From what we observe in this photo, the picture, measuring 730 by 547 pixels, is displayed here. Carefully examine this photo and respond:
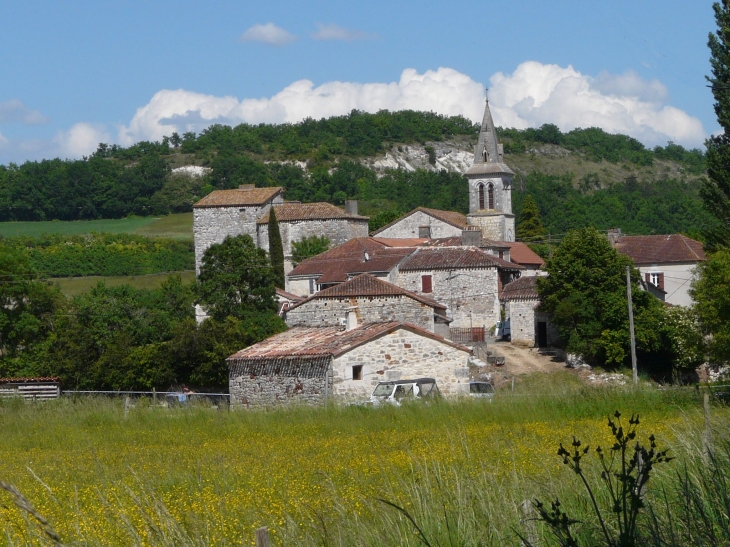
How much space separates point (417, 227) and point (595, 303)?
25.0 metres

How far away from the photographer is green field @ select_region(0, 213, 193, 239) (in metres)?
89.0

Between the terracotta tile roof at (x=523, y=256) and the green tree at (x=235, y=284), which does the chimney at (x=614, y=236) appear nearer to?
the terracotta tile roof at (x=523, y=256)

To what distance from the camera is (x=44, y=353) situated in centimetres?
3534

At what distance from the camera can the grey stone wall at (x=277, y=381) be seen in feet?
79.7

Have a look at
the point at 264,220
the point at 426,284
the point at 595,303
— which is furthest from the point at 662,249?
the point at 264,220

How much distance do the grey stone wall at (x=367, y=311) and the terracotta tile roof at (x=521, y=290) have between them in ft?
44.7

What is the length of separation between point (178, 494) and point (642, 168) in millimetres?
147497

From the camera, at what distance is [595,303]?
39.3m

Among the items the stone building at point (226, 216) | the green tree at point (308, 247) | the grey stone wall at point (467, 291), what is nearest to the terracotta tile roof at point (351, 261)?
the grey stone wall at point (467, 291)

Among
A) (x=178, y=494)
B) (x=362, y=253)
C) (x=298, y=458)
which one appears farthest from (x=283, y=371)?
(x=362, y=253)

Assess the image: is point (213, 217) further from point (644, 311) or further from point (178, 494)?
point (178, 494)

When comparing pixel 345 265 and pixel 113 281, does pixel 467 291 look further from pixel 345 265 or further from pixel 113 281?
pixel 113 281

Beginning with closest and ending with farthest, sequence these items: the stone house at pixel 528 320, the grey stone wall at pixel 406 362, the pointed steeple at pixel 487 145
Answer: the grey stone wall at pixel 406 362 → the stone house at pixel 528 320 → the pointed steeple at pixel 487 145

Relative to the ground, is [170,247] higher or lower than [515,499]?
higher
